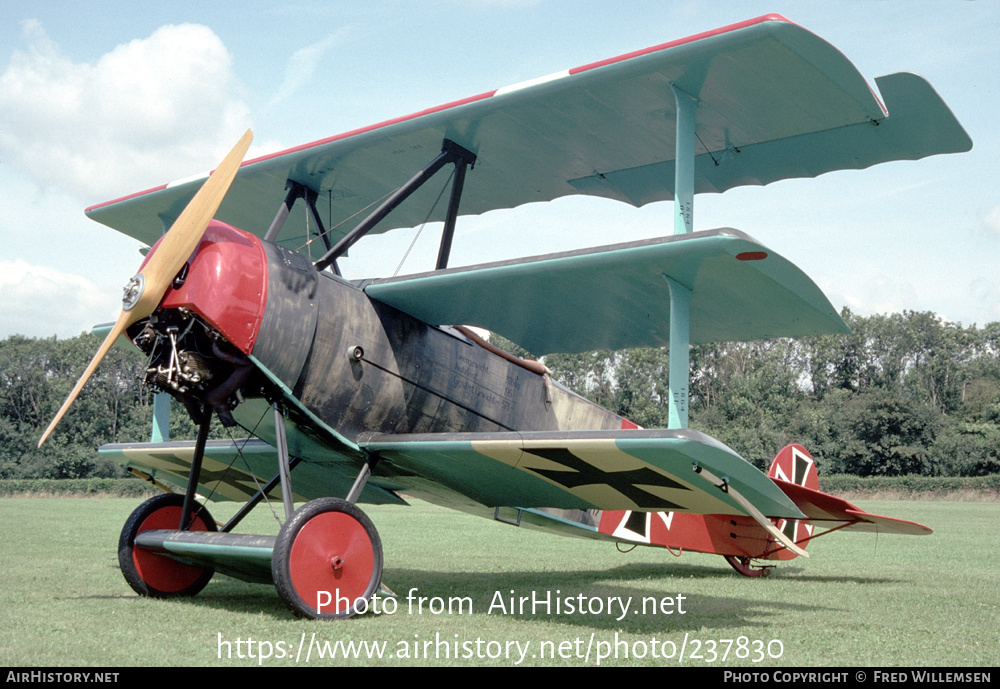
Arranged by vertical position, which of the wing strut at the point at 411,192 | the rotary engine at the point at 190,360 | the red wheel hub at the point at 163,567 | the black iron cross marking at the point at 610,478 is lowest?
the red wheel hub at the point at 163,567

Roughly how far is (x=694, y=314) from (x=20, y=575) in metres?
7.49

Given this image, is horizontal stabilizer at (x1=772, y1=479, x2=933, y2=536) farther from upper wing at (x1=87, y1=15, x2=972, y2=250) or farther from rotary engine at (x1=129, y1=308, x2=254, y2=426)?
rotary engine at (x1=129, y1=308, x2=254, y2=426)

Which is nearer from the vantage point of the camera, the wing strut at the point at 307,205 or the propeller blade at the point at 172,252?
the propeller blade at the point at 172,252

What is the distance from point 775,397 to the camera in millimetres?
59688

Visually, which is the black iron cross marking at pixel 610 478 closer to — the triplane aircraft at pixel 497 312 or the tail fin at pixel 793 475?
the triplane aircraft at pixel 497 312

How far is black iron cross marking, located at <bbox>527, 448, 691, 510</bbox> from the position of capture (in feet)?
19.2

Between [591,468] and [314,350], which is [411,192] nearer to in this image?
[314,350]

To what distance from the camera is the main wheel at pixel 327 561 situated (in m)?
5.61

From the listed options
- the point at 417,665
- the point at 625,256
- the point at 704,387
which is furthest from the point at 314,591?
the point at 704,387

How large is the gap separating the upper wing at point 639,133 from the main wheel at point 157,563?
11.1ft

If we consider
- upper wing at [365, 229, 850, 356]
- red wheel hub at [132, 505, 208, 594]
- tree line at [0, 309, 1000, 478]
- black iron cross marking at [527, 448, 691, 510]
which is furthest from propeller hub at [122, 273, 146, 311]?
tree line at [0, 309, 1000, 478]

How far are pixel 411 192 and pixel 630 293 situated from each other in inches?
83.3

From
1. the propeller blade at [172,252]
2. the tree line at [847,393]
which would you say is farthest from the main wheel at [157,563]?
the tree line at [847,393]

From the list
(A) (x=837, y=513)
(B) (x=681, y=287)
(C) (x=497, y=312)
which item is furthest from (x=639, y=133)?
(A) (x=837, y=513)
